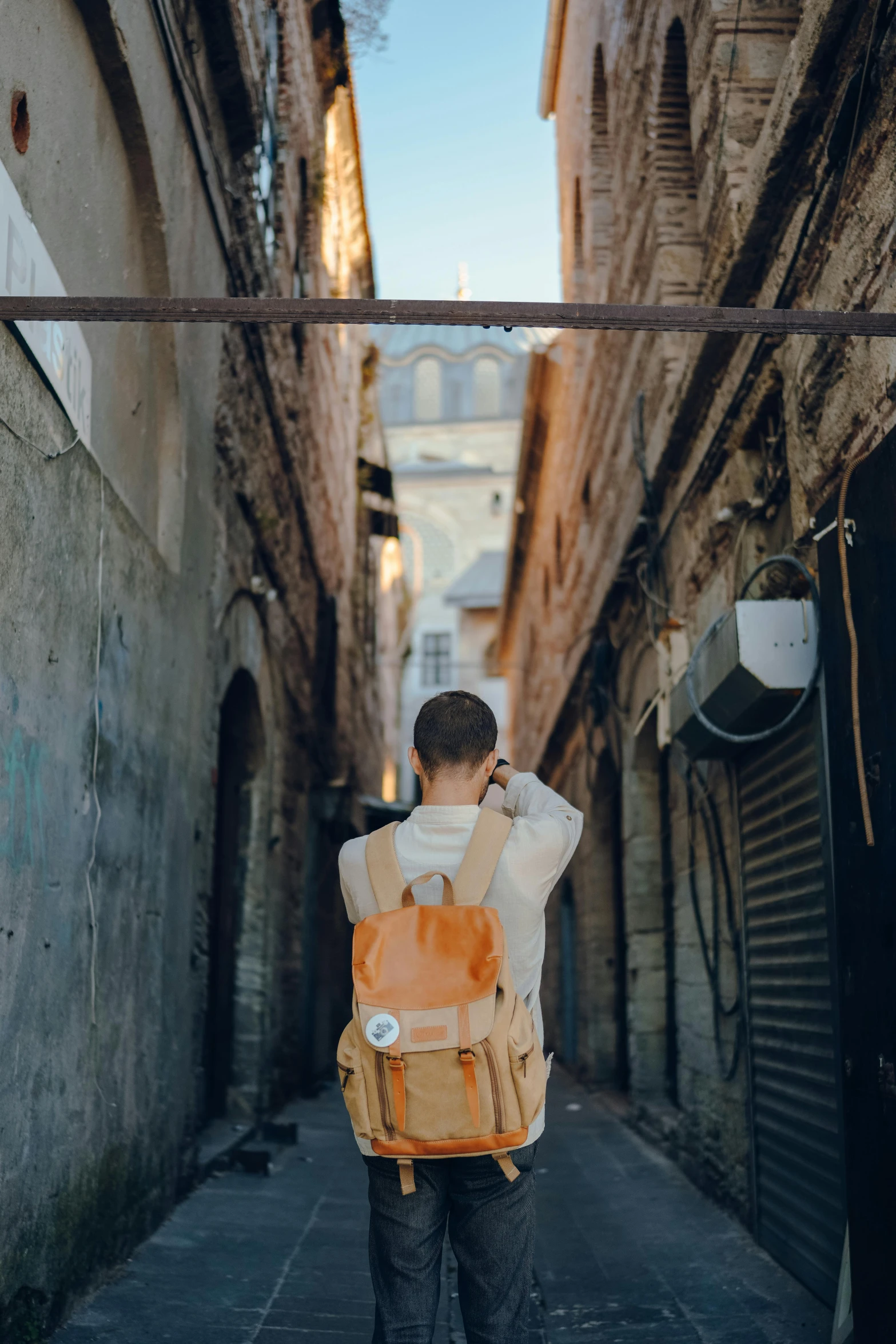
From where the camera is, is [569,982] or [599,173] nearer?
[599,173]

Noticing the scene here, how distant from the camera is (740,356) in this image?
193 inches

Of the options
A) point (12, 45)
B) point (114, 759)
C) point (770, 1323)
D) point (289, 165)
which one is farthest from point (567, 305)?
point (289, 165)

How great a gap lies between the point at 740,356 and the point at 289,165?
4.74 m

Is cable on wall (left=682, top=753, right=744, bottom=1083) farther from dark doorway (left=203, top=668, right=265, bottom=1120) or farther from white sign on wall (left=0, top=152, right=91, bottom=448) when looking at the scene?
white sign on wall (left=0, top=152, right=91, bottom=448)

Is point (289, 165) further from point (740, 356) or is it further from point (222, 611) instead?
point (740, 356)

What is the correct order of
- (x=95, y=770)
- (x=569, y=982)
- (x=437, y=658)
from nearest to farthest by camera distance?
(x=95, y=770) < (x=569, y=982) < (x=437, y=658)

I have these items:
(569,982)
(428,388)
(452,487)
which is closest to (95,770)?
(569,982)

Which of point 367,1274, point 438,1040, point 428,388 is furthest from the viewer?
point 428,388

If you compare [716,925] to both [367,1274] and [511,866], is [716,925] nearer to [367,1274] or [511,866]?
[367,1274]

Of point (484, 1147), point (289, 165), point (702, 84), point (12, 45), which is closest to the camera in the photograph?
point (484, 1147)

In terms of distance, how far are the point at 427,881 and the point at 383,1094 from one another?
380 mm

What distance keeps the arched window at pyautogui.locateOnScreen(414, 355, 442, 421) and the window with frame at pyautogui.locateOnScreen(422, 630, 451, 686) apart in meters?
14.8

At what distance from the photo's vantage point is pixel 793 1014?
4.35 m

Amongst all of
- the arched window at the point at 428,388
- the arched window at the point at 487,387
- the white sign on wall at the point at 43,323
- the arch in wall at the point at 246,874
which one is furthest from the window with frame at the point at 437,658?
the white sign on wall at the point at 43,323
